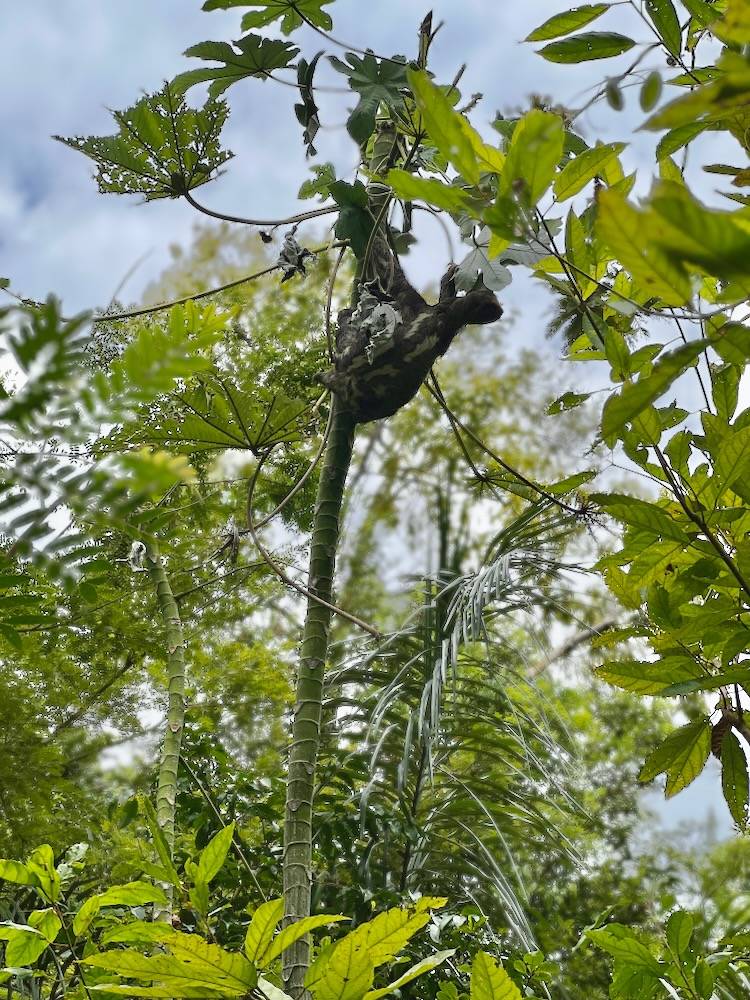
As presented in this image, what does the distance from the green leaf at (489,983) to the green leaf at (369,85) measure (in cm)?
61

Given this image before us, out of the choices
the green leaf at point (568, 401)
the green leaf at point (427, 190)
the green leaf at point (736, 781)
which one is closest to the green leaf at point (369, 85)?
the green leaf at point (568, 401)

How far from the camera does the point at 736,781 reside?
439mm

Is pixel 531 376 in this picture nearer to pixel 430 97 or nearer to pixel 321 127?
pixel 321 127

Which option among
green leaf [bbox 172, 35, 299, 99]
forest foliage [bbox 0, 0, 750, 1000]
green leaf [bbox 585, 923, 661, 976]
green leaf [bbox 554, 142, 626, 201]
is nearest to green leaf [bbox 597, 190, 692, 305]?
forest foliage [bbox 0, 0, 750, 1000]

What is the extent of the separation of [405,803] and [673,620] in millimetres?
849

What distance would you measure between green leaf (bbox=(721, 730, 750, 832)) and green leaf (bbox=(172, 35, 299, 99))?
2.18ft

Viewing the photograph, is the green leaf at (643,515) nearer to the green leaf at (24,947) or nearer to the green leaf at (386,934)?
the green leaf at (386,934)

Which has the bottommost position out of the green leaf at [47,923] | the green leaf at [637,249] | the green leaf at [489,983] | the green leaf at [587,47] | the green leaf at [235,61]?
the green leaf at [489,983]

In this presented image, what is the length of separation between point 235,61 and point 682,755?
67cm

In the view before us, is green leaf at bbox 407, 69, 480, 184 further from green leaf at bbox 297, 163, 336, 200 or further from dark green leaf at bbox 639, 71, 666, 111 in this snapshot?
green leaf at bbox 297, 163, 336, 200

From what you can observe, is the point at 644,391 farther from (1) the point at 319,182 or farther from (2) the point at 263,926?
(1) the point at 319,182

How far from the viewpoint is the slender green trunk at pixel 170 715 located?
76 cm

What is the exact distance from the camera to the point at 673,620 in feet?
1.36

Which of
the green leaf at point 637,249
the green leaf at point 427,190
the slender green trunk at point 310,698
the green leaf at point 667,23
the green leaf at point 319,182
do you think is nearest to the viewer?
the green leaf at point 637,249
